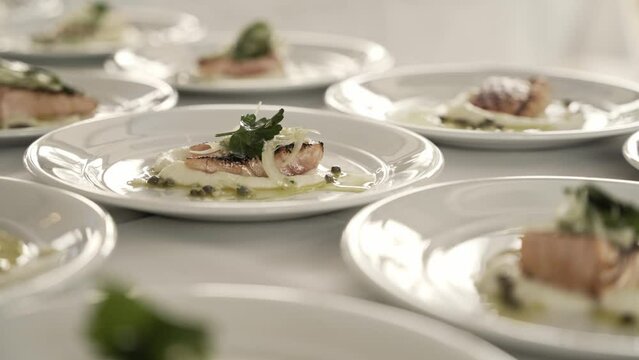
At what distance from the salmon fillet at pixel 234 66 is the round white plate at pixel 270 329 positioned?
1.86 m

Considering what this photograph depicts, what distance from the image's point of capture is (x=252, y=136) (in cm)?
197

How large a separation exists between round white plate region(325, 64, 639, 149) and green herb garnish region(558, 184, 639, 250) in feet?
2.39

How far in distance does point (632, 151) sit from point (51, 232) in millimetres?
1200

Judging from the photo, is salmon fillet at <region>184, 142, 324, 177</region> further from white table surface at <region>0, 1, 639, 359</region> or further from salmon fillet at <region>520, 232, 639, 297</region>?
salmon fillet at <region>520, 232, 639, 297</region>

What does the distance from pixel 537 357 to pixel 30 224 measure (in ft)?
2.78

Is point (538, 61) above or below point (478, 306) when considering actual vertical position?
below

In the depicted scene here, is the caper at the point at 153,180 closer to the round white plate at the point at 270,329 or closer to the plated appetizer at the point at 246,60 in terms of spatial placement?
the round white plate at the point at 270,329

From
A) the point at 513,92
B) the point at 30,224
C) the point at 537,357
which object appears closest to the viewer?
the point at 537,357

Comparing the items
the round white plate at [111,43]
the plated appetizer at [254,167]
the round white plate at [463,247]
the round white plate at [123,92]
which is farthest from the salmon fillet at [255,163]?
the round white plate at [111,43]

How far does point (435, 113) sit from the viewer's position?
8.52ft

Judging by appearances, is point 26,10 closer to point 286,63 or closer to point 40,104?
point 286,63

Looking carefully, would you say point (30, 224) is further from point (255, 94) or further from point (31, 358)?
point (255, 94)

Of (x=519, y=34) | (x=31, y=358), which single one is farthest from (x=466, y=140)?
(x=519, y=34)

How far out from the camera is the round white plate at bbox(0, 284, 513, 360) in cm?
111
